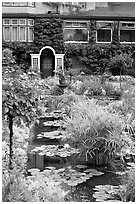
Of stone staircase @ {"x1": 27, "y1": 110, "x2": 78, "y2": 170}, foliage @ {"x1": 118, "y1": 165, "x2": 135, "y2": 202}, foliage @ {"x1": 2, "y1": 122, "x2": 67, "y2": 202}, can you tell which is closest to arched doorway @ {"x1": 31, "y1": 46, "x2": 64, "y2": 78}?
stone staircase @ {"x1": 27, "y1": 110, "x2": 78, "y2": 170}

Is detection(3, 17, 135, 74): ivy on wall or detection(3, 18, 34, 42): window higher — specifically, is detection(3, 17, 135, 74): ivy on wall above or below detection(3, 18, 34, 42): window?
below

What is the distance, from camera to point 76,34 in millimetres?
18484

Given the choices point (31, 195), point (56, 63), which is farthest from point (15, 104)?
point (56, 63)

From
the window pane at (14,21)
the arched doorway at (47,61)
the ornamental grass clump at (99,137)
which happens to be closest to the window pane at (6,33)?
the window pane at (14,21)

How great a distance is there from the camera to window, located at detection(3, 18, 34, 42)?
704 inches

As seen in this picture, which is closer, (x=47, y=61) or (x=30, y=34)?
(x=47, y=61)

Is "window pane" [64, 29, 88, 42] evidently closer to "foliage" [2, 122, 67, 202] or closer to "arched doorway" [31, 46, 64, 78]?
"arched doorway" [31, 46, 64, 78]

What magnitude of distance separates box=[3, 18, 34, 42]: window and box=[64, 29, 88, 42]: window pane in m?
1.82

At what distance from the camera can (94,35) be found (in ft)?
60.2

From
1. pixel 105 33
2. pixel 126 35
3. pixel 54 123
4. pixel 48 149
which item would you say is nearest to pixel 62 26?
pixel 105 33

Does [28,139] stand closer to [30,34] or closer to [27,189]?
[27,189]

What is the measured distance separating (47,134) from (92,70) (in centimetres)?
1293

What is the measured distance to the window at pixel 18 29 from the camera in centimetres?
1788

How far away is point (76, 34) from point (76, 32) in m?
0.10
